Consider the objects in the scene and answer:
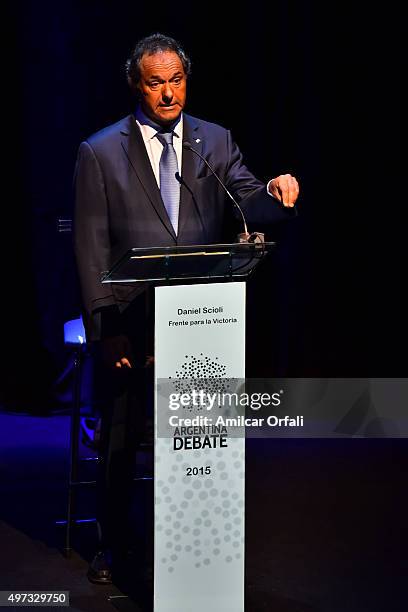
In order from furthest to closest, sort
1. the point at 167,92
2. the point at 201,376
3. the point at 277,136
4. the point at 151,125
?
the point at 277,136 → the point at 151,125 → the point at 167,92 → the point at 201,376

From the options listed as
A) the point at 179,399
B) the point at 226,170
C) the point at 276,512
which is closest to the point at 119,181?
the point at 226,170

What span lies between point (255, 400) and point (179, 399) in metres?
2.90

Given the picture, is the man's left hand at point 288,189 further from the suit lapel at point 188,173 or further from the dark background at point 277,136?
the dark background at point 277,136

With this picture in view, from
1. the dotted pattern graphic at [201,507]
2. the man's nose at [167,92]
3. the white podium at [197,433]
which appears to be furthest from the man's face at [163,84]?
the dotted pattern graphic at [201,507]

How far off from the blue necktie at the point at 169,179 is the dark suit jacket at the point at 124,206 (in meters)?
0.03

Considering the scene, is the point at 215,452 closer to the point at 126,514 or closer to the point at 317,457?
the point at 126,514

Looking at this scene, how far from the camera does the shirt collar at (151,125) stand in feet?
10.5

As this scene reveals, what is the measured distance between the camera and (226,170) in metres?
3.29

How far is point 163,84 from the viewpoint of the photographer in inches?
123

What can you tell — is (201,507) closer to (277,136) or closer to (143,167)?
(143,167)

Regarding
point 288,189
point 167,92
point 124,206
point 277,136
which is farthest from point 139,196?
point 277,136

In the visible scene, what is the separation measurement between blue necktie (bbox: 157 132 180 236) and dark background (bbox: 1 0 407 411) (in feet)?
6.97

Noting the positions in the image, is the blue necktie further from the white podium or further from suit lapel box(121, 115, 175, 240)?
the white podium

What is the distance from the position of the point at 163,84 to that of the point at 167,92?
3 centimetres
